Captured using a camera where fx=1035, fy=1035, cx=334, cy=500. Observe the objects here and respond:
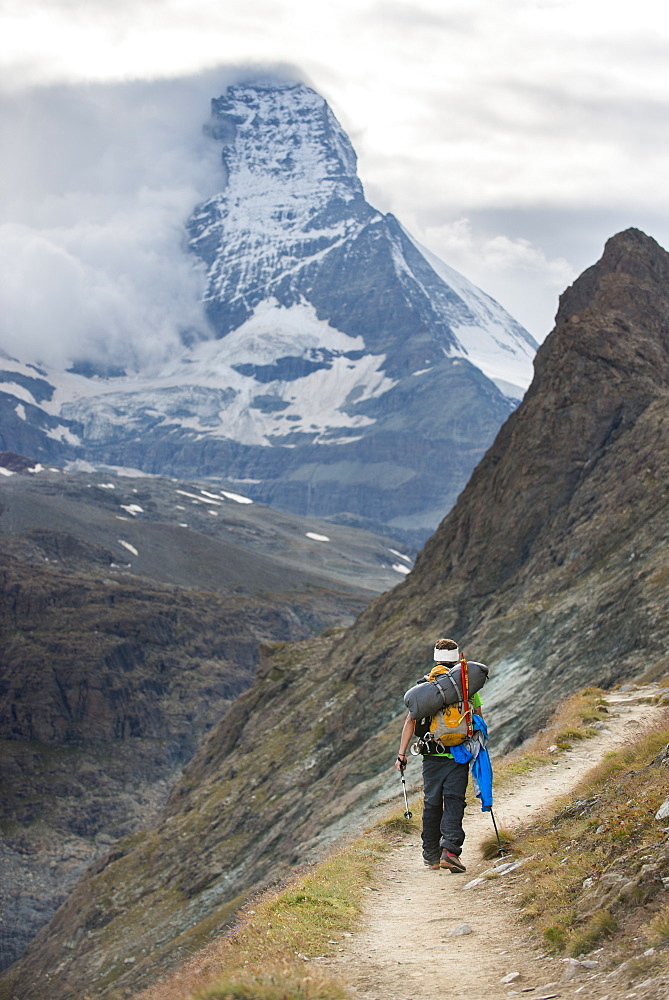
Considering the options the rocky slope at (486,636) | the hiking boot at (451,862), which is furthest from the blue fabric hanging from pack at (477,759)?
the rocky slope at (486,636)

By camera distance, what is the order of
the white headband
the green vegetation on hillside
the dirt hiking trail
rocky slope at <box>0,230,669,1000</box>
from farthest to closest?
rocky slope at <box>0,230,669,1000</box> < the white headband < the green vegetation on hillside < the dirt hiking trail

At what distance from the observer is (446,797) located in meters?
13.1

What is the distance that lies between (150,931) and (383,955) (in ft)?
181

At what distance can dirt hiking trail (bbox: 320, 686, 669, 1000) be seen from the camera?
832cm

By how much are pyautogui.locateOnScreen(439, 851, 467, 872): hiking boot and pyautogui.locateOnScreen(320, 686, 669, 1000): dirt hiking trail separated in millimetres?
95

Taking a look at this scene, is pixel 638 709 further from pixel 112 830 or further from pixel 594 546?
pixel 112 830

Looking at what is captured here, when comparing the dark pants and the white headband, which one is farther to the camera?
the white headband

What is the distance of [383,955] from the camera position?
9828 millimetres

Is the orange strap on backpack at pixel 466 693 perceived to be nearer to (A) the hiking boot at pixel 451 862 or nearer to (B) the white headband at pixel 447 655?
(B) the white headband at pixel 447 655

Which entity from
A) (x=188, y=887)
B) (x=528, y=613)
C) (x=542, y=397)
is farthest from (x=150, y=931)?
(x=542, y=397)

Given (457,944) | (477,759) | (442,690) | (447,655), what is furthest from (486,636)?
(457,944)

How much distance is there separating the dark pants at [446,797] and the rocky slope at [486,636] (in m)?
16.1

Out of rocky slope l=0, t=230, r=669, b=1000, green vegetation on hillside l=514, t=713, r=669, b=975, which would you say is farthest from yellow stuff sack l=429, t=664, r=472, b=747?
rocky slope l=0, t=230, r=669, b=1000

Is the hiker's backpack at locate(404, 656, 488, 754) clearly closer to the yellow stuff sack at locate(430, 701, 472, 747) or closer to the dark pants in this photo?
the yellow stuff sack at locate(430, 701, 472, 747)
